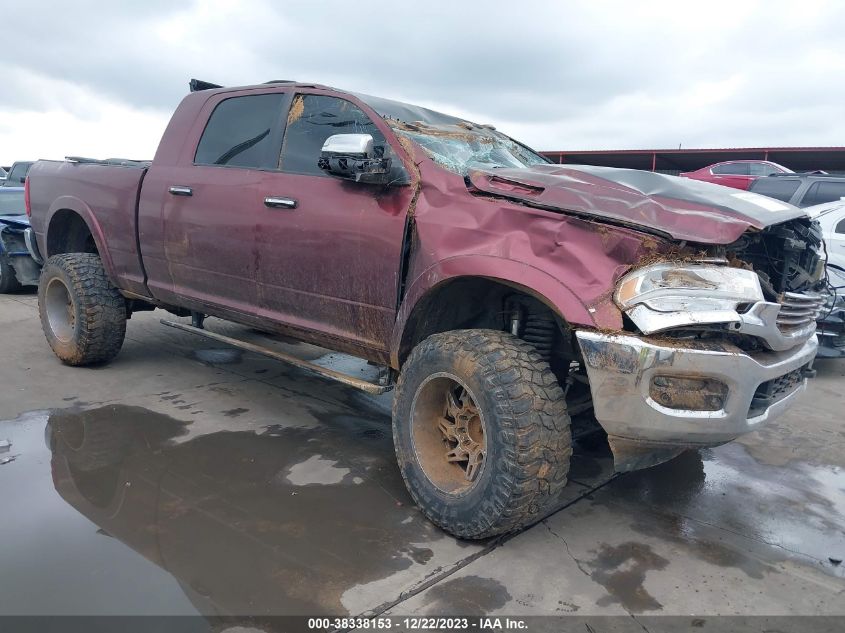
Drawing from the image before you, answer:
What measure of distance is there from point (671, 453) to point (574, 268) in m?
0.92

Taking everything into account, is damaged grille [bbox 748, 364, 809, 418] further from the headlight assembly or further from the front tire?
the front tire

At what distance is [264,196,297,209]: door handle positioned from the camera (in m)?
3.61

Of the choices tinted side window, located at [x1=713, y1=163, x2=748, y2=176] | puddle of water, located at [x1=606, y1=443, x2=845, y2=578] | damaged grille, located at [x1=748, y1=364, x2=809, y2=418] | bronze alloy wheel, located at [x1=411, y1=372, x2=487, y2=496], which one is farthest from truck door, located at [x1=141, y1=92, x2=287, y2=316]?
tinted side window, located at [x1=713, y1=163, x2=748, y2=176]

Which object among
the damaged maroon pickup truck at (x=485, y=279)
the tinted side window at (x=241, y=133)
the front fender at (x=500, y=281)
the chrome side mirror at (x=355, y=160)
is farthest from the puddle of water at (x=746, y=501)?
the tinted side window at (x=241, y=133)

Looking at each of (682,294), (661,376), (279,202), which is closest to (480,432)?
(661,376)

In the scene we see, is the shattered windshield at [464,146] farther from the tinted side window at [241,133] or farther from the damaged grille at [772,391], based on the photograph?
the damaged grille at [772,391]

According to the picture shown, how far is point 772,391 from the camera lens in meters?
2.80

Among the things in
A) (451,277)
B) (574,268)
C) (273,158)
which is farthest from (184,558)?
(273,158)

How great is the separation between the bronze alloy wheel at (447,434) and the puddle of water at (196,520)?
0.83 ft

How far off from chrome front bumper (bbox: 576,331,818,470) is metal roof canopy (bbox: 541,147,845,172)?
15.9 meters

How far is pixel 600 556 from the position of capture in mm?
2850

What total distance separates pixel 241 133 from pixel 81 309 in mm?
1979

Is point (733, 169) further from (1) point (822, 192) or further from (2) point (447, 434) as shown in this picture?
(2) point (447, 434)

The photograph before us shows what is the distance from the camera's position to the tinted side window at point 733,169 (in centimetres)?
1512
